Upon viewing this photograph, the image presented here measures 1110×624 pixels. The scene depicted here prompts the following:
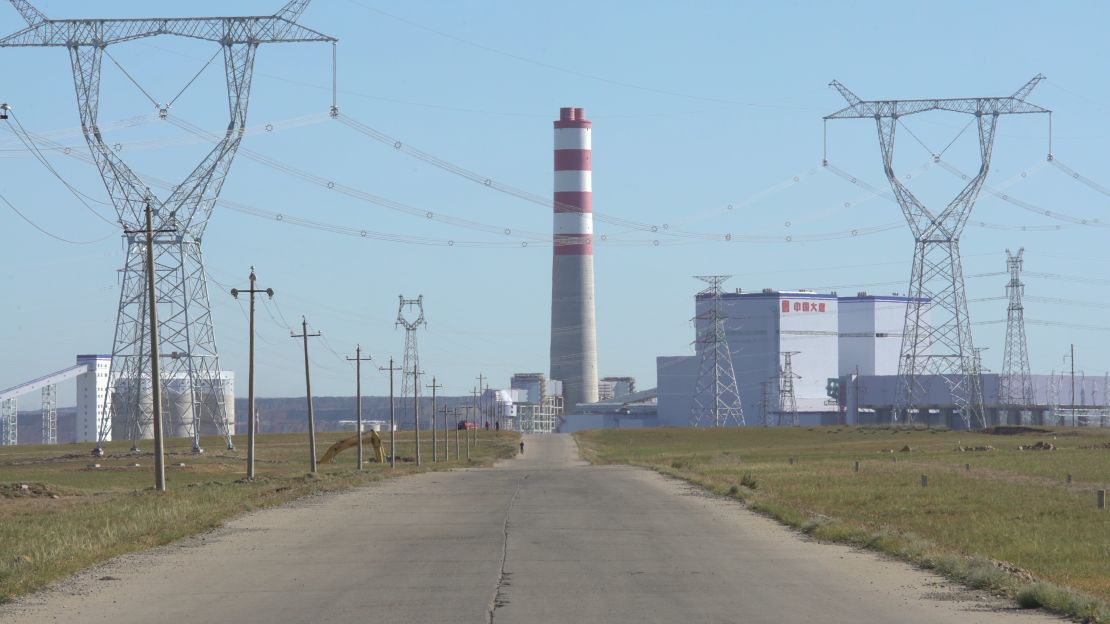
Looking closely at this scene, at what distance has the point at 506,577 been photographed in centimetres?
1727

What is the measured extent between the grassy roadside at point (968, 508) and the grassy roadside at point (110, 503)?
35.9ft

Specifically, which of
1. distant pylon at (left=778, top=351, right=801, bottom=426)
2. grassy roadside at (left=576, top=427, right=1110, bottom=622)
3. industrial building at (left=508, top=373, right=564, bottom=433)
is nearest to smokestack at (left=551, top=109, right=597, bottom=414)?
industrial building at (left=508, top=373, right=564, bottom=433)

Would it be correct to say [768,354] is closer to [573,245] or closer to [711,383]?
[711,383]

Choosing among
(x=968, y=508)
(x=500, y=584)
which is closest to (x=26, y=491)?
(x=968, y=508)

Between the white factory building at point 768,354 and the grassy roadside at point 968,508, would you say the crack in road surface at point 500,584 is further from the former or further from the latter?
the white factory building at point 768,354

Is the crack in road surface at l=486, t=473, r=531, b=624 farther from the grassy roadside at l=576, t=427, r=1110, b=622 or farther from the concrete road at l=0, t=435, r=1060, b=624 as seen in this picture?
the grassy roadside at l=576, t=427, r=1110, b=622

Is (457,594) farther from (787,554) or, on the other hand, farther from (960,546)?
(960,546)

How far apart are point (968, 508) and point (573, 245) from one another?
351 feet

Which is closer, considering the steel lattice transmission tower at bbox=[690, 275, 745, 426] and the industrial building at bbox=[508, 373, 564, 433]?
the steel lattice transmission tower at bbox=[690, 275, 745, 426]

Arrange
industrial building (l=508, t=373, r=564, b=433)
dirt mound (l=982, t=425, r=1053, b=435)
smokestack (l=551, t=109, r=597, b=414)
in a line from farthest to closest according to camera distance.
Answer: industrial building (l=508, t=373, r=564, b=433)
smokestack (l=551, t=109, r=597, b=414)
dirt mound (l=982, t=425, r=1053, b=435)

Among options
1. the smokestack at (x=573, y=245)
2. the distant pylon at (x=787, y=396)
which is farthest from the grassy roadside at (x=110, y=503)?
the distant pylon at (x=787, y=396)

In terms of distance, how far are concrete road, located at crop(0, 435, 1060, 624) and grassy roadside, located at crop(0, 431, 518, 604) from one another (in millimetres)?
629

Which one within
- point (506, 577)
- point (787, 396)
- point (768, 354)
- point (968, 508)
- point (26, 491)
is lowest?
point (968, 508)

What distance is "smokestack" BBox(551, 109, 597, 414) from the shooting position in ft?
449
